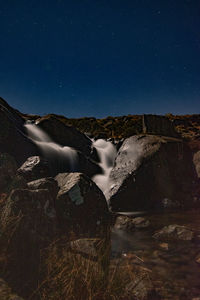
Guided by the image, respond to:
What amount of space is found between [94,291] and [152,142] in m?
10.3

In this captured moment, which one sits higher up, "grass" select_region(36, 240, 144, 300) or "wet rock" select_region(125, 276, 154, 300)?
"grass" select_region(36, 240, 144, 300)

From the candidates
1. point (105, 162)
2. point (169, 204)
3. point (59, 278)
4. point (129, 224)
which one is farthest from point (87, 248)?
point (105, 162)

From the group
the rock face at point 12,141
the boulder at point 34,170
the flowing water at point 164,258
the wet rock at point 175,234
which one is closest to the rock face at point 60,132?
the rock face at point 12,141

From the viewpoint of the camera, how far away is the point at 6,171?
6.46 m

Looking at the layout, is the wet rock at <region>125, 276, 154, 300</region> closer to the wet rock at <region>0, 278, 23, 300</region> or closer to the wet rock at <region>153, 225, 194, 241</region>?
the wet rock at <region>0, 278, 23, 300</region>

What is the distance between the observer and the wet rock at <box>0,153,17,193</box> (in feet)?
20.2

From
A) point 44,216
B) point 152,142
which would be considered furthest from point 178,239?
point 152,142

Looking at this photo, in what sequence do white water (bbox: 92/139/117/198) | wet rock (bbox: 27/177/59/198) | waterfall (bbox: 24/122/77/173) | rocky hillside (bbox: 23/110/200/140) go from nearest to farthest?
wet rock (bbox: 27/177/59/198) < waterfall (bbox: 24/122/77/173) < white water (bbox: 92/139/117/198) < rocky hillside (bbox: 23/110/200/140)

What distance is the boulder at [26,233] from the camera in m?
3.24

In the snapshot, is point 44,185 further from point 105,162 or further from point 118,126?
point 118,126

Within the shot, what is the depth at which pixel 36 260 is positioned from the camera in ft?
11.8

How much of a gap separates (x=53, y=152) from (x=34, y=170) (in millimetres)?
4690

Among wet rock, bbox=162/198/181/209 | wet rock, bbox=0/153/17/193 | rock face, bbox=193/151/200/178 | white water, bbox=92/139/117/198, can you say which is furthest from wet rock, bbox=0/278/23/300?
rock face, bbox=193/151/200/178

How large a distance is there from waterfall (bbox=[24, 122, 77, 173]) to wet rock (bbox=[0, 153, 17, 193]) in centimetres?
433
